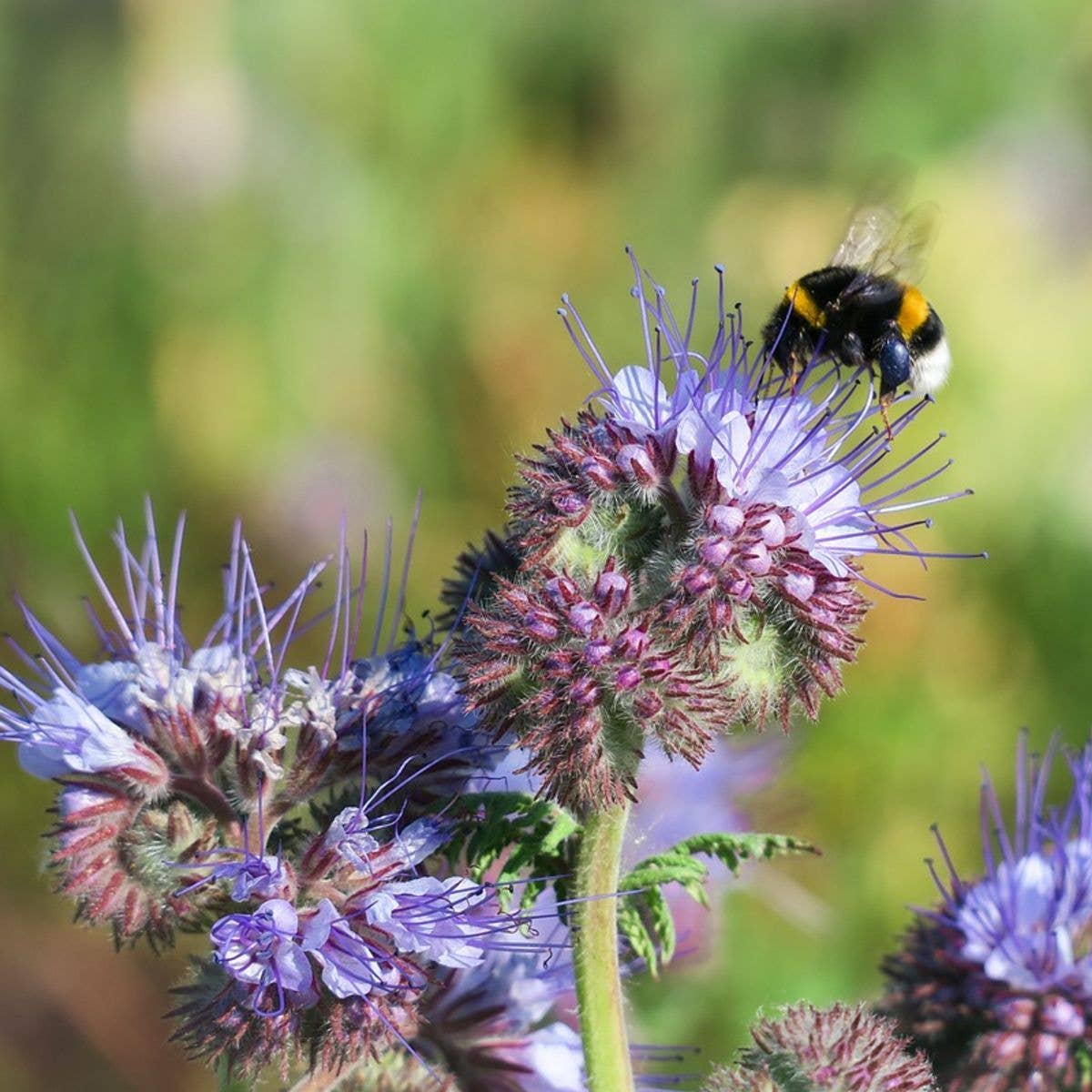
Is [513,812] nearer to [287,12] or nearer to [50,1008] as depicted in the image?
[50,1008]

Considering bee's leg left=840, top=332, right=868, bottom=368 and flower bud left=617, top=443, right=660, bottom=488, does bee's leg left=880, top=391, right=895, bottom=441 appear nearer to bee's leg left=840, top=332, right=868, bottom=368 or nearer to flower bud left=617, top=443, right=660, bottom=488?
bee's leg left=840, top=332, right=868, bottom=368

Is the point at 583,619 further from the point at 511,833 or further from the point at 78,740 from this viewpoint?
the point at 78,740

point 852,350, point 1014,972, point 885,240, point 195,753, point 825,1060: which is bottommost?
point 825,1060

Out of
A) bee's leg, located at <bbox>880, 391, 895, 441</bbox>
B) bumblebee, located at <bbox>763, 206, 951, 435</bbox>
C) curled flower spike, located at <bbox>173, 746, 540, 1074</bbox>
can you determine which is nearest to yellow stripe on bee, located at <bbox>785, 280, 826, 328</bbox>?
bumblebee, located at <bbox>763, 206, 951, 435</bbox>

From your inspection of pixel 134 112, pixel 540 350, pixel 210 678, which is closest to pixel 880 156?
pixel 540 350

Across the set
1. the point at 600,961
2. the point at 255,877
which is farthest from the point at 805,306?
the point at 255,877

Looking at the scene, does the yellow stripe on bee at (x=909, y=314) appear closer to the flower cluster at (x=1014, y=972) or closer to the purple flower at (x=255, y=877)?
the flower cluster at (x=1014, y=972)

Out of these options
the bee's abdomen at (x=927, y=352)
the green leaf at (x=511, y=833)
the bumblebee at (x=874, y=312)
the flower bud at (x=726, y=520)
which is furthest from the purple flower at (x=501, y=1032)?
the bee's abdomen at (x=927, y=352)
